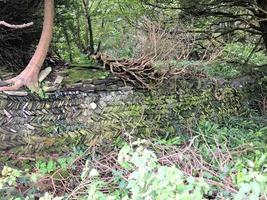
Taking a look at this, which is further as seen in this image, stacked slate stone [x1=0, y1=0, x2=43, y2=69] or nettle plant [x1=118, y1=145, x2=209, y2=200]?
stacked slate stone [x1=0, y1=0, x2=43, y2=69]

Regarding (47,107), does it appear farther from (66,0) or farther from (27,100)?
(66,0)

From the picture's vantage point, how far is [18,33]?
237 inches

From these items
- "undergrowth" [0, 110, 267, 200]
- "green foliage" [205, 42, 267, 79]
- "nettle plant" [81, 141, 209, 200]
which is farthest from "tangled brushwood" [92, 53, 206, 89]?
"nettle plant" [81, 141, 209, 200]

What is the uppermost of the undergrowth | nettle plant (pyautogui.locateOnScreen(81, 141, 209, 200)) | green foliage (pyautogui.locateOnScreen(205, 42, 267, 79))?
nettle plant (pyautogui.locateOnScreen(81, 141, 209, 200))

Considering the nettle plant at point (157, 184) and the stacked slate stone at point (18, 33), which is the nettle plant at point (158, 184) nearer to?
the nettle plant at point (157, 184)

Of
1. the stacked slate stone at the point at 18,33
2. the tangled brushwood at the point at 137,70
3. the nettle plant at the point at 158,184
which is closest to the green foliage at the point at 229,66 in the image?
the tangled brushwood at the point at 137,70

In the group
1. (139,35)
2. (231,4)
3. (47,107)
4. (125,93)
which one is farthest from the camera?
(231,4)

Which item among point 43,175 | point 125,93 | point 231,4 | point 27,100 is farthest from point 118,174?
point 231,4

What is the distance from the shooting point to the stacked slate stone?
229 inches

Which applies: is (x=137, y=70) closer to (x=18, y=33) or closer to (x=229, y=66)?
(x=18, y=33)

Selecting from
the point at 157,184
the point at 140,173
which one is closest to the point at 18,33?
the point at 140,173

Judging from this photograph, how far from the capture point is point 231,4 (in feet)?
27.9

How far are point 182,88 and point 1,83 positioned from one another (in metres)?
3.33

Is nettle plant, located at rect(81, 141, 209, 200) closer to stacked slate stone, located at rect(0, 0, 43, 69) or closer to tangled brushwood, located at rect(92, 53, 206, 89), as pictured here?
tangled brushwood, located at rect(92, 53, 206, 89)
